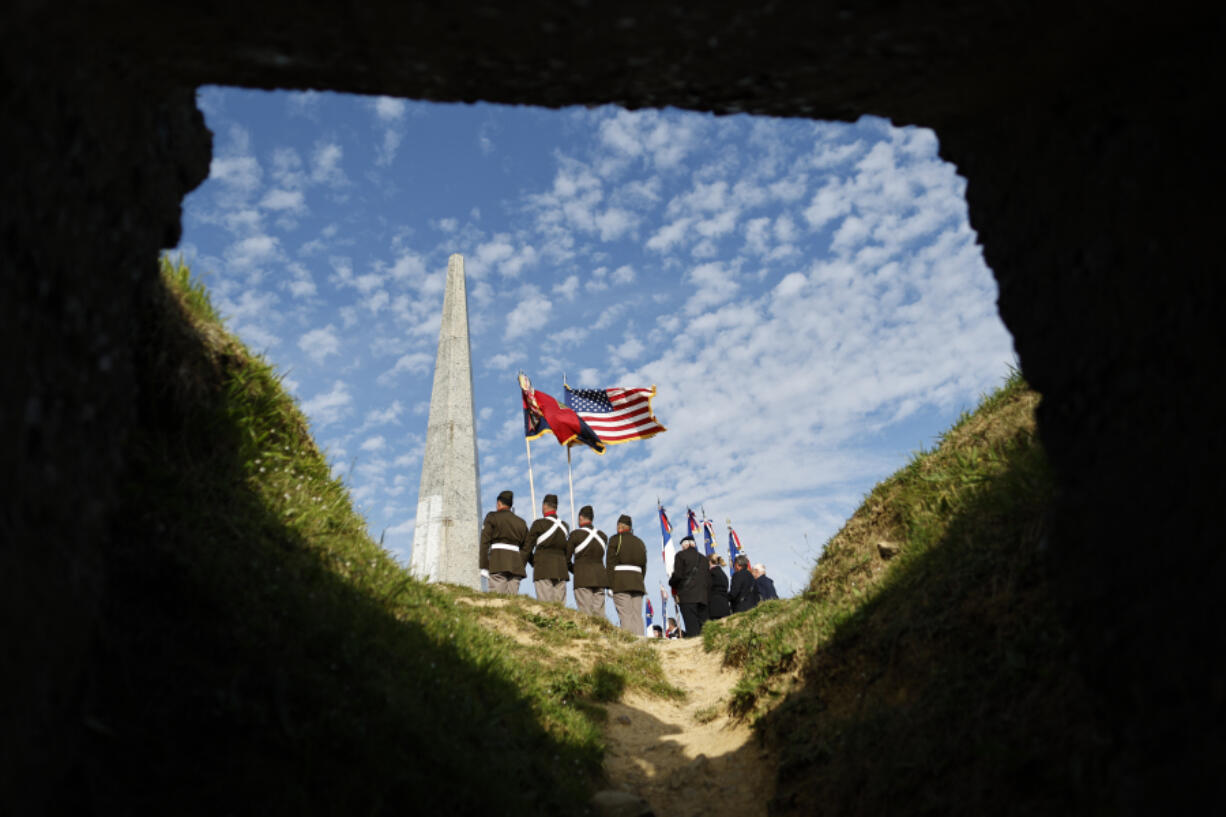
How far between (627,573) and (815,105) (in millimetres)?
11813

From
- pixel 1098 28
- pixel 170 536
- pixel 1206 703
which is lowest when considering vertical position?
pixel 1206 703

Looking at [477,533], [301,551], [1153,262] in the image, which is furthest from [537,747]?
[477,533]

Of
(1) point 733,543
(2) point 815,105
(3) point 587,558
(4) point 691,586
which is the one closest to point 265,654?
(2) point 815,105

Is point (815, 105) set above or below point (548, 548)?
below

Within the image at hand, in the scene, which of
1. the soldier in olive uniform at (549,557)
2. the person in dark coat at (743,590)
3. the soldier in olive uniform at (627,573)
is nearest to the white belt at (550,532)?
the soldier in olive uniform at (549,557)

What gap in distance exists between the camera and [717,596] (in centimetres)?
1587

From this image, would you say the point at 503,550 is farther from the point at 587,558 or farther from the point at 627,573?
the point at 627,573

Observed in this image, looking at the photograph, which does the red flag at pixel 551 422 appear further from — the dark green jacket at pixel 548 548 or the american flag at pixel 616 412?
the dark green jacket at pixel 548 548

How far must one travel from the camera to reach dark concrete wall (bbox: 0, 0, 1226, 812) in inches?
94.1

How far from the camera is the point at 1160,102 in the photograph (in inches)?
104

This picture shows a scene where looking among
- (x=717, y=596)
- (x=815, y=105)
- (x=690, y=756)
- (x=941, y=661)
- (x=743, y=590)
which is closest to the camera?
(x=815, y=105)

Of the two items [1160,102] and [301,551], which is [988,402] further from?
[301,551]

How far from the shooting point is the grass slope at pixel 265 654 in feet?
11.1

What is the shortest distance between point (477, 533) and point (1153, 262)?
48.8ft
